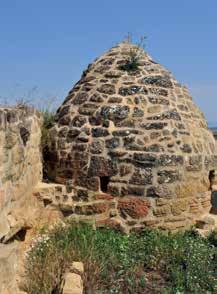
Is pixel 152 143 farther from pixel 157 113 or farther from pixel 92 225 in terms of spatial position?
pixel 92 225

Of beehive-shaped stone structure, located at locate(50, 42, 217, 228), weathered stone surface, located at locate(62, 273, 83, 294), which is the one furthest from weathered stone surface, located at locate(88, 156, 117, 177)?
weathered stone surface, located at locate(62, 273, 83, 294)

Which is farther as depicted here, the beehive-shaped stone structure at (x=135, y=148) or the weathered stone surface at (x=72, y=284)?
the beehive-shaped stone structure at (x=135, y=148)

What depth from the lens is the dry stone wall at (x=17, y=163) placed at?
5473 mm

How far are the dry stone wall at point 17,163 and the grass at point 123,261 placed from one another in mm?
522

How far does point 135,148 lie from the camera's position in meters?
7.55

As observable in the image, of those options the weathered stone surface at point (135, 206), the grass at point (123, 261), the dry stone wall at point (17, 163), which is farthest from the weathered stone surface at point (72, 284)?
the weathered stone surface at point (135, 206)

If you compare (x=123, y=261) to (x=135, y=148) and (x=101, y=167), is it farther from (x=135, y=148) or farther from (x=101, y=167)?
(x=135, y=148)

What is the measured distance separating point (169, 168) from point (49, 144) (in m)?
2.04

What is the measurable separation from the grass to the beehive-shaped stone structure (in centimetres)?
53

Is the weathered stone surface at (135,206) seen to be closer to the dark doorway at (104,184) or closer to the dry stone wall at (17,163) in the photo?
the dark doorway at (104,184)

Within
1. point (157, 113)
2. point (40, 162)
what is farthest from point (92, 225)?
point (157, 113)

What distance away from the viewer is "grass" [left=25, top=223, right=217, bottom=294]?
5.56 meters

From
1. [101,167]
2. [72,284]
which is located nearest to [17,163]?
[101,167]

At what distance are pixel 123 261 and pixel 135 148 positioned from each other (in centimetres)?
193
